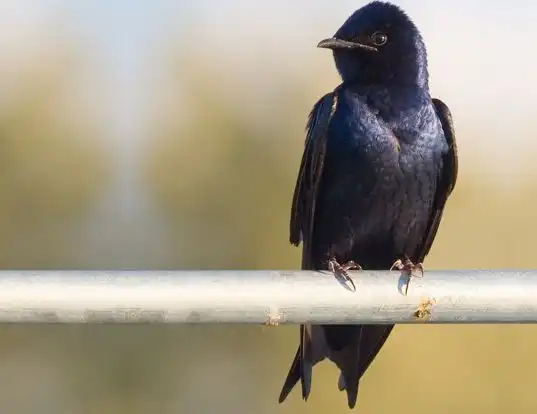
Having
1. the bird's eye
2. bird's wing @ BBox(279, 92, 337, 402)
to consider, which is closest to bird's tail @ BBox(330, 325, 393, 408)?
bird's wing @ BBox(279, 92, 337, 402)

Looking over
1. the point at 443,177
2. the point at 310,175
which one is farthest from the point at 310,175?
the point at 443,177

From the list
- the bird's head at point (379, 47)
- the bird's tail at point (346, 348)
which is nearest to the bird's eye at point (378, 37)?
the bird's head at point (379, 47)

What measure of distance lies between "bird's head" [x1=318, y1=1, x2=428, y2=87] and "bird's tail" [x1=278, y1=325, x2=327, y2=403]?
2.54 feet

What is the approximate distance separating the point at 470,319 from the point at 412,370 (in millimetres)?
6198

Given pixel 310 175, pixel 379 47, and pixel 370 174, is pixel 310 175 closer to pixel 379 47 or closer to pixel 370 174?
pixel 370 174

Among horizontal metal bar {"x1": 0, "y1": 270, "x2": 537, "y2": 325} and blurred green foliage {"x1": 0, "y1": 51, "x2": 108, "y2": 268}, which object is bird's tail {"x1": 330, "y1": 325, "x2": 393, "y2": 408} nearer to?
horizontal metal bar {"x1": 0, "y1": 270, "x2": 537, "y2": 325}

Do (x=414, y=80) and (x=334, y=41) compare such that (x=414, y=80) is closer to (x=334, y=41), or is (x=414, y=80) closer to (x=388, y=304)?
(x=334, y=41)

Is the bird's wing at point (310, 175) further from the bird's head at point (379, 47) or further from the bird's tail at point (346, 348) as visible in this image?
the bird's tail at point (346, 348)

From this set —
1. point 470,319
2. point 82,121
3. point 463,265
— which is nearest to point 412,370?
point 463,265

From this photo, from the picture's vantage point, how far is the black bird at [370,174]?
3.07m

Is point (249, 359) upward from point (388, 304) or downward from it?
downward

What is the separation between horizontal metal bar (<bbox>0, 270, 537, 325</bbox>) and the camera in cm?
149

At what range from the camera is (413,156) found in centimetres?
309

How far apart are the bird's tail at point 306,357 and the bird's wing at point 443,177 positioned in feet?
1.60
